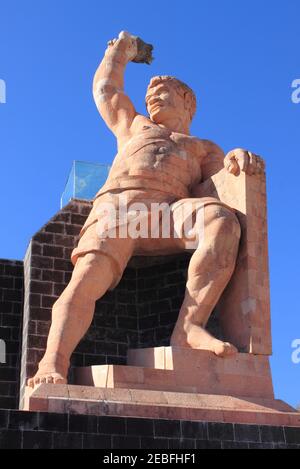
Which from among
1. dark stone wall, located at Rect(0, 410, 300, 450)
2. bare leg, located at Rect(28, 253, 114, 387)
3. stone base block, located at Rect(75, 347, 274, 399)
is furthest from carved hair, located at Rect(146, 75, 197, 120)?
dark stone wall, located at Rect(0, 410, 300, 450)

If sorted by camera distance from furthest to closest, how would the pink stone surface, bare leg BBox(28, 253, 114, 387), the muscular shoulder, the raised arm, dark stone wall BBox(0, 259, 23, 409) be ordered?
the raised arm
the muscular shoulder
dark stone wall BBox(0, 259, 23, 409)
the pink stone surface
bare leg BBox(28, 253, 114, 387)

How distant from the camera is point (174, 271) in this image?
9.98 m

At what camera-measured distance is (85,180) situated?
10.8 m

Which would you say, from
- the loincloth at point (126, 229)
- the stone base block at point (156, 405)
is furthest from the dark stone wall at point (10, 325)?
the stone base block at point (156, 405)

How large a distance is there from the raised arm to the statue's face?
26cm

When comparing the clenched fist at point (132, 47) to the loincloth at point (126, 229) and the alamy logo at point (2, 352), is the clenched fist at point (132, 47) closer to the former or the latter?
the loincloth at point (126, 229)

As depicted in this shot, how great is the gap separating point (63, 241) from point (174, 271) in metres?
1.34

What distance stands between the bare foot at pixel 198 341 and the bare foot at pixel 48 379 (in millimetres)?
1249

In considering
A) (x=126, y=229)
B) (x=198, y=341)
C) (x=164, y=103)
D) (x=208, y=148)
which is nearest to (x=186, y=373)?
(x=198, y=341)

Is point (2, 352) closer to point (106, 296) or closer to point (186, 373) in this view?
point (106, 296)

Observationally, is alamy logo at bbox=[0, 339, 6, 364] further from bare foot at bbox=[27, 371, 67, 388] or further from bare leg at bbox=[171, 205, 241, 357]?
bare leg at bbox=[171, 205, 241, 357]

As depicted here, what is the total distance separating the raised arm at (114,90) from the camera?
33.0ft

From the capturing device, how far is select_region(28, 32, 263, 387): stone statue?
8359 millimetres
